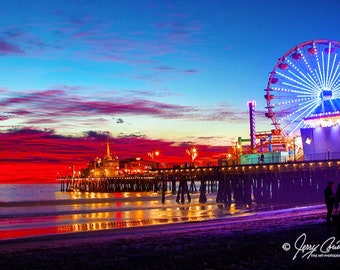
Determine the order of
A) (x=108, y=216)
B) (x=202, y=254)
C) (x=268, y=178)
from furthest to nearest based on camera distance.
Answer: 1. (x=268, y=178)
2. (x=108, y=216)
3. (x=202, y=254)

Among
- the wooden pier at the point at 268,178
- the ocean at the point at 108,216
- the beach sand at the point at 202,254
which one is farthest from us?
the wooden pier at the point at 268,178

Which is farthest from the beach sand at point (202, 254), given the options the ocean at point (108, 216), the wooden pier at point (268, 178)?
the wooden pier at point (268, 178)

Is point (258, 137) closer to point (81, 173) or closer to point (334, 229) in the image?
point (334, 229)

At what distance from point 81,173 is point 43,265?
153 metres

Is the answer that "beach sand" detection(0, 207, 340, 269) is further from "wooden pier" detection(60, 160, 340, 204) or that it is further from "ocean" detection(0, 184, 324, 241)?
"wooden pier" detection(60, 160, 340, 204)

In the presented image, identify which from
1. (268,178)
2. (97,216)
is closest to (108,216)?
(97,216)

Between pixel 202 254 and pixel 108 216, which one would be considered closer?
pixel 202 254

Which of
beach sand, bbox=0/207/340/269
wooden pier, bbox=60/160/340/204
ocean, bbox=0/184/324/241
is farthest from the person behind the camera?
wooden pier, bbox=60/160/340/204

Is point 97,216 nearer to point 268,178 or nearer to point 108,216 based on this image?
point 108,216

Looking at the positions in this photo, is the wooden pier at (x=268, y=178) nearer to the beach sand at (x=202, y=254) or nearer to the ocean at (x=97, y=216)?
the ocean at (x=97, y=216)

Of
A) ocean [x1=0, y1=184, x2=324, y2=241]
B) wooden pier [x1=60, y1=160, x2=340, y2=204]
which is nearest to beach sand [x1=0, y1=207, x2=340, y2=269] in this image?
ocean [x1=0, y1=184, x2=324, y2=241]

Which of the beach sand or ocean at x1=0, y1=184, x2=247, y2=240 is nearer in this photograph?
the beach sand

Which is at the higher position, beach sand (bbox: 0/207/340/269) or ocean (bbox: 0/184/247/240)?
beach sand (bbox: 0/207/340/269)

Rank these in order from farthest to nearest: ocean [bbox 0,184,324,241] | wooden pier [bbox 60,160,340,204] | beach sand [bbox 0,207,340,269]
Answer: wooden pier [bbox 60,160,340,204] < ocean [bbox 0,184,324,241] < beach sand [bbox 0,207,340,269]
